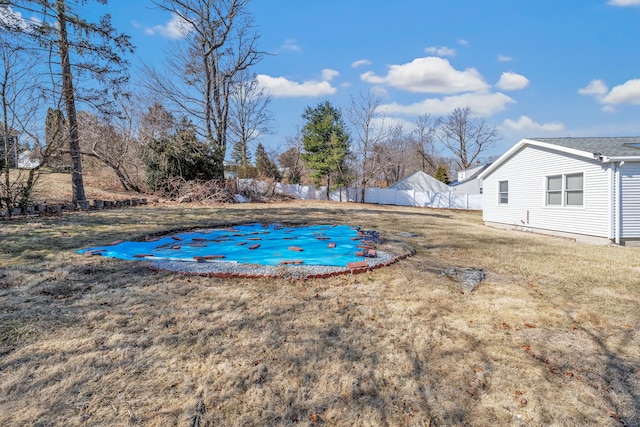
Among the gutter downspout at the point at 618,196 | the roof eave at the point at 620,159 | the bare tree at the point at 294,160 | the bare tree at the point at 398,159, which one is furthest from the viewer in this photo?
the bare tree at the point at 398,159

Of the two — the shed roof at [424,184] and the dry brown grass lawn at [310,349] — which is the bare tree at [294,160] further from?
the dry brown grass lawn at [310,349]

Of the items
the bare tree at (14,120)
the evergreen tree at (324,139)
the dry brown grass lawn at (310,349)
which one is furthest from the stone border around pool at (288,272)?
the evergreen tree at (324,139)

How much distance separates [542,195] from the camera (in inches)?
388

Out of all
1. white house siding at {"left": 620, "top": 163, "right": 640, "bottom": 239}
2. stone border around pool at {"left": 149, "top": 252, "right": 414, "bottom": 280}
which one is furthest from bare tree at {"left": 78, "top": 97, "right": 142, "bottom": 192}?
white house siding at {"left": 620, "top": 163, "right": 640, "bottom": 239}

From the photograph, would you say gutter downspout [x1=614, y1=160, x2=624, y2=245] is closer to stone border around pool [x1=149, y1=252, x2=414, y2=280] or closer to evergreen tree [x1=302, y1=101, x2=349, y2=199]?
stone border around pool [x1=149, y1=252, x2=414, y2=280]

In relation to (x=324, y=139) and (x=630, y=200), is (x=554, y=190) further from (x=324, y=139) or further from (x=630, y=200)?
(x=324, y=139)

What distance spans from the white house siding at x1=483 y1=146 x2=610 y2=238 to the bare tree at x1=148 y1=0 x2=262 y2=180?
13688 millimetres

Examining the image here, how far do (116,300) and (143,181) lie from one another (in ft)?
49.0

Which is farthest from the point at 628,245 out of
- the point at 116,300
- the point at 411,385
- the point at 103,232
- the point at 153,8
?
the point at 153,8

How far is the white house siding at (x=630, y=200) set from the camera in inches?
308

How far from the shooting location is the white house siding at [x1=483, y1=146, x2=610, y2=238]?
819 cm

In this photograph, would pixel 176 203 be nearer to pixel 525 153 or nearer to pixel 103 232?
pixel 103 232

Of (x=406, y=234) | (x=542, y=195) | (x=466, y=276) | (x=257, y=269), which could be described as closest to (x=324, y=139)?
(x=542, y=195)

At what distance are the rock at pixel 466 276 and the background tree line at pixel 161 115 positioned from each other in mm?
10671
